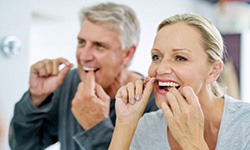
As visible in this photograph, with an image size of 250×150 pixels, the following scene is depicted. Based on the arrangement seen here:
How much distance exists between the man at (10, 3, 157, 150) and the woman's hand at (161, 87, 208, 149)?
0.35 meters

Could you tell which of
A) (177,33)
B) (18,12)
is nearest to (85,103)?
(177,33)

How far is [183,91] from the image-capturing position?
98cm

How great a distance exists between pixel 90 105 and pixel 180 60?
0.36 meters

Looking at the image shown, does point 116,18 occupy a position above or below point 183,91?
above

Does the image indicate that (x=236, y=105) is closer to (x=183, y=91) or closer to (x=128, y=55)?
(x=183, y=91)

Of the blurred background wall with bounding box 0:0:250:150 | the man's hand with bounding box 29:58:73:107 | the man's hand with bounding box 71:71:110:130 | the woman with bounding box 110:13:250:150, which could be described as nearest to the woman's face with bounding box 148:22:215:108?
the woman with bounding box 110:13:250:150

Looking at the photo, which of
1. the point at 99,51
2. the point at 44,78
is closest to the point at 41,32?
the point at 44,78

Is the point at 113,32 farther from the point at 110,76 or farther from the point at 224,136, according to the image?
the point at 224,136

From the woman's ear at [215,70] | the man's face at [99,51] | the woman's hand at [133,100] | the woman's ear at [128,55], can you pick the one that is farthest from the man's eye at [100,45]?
the woman's ear at [215,70]

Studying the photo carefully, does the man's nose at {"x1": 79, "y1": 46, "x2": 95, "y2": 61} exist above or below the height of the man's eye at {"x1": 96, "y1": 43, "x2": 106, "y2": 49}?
below

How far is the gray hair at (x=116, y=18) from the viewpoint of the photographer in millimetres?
1361

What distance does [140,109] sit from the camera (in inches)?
42.6

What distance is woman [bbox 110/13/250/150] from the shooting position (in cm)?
102

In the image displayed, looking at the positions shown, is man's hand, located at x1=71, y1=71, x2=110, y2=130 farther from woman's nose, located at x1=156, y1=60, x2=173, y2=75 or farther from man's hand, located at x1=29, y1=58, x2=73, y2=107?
woman's nose, located at x1=156, y1=60, x2=173, y2=75
